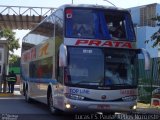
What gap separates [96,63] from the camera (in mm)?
13977

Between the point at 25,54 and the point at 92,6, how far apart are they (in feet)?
36.9

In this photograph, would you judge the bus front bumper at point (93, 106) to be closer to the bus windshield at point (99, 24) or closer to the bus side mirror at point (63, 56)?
the bus side mirror at point (63, 56)

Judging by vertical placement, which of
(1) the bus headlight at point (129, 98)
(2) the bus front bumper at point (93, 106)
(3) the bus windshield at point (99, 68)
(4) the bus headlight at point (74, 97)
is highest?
(3) the bus windshield at point (99, 68)

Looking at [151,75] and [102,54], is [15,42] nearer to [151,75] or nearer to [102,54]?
[151,75]

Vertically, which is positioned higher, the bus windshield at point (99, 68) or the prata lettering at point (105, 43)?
the prata lettering at point (105, 43)

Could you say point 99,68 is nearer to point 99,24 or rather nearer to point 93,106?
point 93,106

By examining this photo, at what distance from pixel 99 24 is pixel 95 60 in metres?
1.27

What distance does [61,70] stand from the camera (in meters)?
14.4

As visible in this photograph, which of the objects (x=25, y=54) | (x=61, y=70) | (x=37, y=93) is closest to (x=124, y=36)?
(x=61, y=70)

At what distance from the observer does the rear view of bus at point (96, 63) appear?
45.2 ft

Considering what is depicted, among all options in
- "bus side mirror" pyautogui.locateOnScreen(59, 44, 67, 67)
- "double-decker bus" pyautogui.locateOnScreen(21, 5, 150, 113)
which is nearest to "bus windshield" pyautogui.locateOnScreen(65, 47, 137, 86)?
"double-decker bus" pyautogui.locateOnScreen(21, 5, 150, 113)

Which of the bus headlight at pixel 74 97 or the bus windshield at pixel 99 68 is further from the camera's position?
the bus windshield at pixel 99 68

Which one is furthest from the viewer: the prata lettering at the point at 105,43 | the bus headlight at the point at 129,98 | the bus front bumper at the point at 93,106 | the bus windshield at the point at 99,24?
the bus windshield at the point at 99,24

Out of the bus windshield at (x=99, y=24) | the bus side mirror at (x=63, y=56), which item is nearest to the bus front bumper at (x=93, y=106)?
the bus side mirror at (x=63, y=56)
